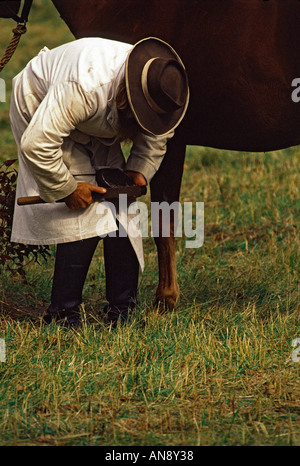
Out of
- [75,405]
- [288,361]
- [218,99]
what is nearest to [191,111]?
[218,99]

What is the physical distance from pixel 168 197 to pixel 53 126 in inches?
42.4

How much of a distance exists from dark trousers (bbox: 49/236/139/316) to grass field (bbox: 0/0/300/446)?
0.12 metres

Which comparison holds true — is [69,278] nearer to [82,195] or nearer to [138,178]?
[82,195]

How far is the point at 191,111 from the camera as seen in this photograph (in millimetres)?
4055

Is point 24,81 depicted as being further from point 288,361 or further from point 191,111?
point 288,361

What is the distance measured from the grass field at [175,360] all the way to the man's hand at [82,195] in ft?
2.00

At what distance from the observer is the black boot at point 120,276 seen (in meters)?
3.90

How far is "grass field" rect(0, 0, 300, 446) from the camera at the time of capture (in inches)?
113

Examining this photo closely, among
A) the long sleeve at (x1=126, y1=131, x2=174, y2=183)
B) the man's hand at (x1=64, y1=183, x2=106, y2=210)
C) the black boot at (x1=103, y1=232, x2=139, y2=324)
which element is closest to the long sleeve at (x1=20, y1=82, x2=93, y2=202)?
the man's hand at (x1=64, y1=183, x2=106, y2=210)

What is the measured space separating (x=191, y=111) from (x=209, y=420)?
1.73 meters

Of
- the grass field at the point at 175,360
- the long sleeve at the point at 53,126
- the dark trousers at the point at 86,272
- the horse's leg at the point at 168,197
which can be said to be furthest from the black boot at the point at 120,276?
the long sleeve at the point at 53,126

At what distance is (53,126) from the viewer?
3320mm

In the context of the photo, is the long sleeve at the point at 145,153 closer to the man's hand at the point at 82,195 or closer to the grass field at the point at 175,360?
the man's hand at the point at 82,195

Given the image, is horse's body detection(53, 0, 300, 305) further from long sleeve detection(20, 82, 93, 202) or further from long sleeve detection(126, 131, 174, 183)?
long sleeve detection(20, 82, 93, 202)
